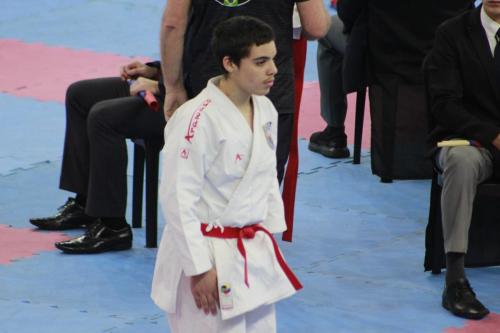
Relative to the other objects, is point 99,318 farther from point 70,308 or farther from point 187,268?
point 187,268

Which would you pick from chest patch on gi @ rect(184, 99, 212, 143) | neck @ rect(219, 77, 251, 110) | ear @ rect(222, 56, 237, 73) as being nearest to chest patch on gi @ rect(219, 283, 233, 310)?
chest patch on gi @ rect(184, 99, 212, 143)

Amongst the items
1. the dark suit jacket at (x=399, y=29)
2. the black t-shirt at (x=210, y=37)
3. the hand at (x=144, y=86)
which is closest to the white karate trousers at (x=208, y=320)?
the black t-shirt at (x=210, y=37)

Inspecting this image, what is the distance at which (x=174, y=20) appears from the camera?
5.32m

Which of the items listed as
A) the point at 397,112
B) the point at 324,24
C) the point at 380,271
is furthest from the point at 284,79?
the point at 397,112

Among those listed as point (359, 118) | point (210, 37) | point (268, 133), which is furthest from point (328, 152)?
point (268, 133)

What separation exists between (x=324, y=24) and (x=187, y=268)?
1.93 metres

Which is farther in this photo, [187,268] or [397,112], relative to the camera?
[397,112]

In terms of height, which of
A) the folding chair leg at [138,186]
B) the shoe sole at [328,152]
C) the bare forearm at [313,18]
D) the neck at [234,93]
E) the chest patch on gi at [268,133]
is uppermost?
the bare forearm at [313,18]

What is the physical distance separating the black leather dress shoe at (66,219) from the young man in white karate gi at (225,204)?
2463 mm

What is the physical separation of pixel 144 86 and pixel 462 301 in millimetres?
2005

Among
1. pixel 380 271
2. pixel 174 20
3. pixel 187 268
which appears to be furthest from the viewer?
pixel 380 271

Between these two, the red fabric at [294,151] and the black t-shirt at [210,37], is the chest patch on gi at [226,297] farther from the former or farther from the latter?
the red fabric at [294,151]

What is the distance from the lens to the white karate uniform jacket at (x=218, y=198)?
4.05 meters

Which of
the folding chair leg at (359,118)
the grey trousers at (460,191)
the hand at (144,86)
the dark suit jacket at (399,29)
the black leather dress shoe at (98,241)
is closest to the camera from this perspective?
the grey trousers at (460,191)
